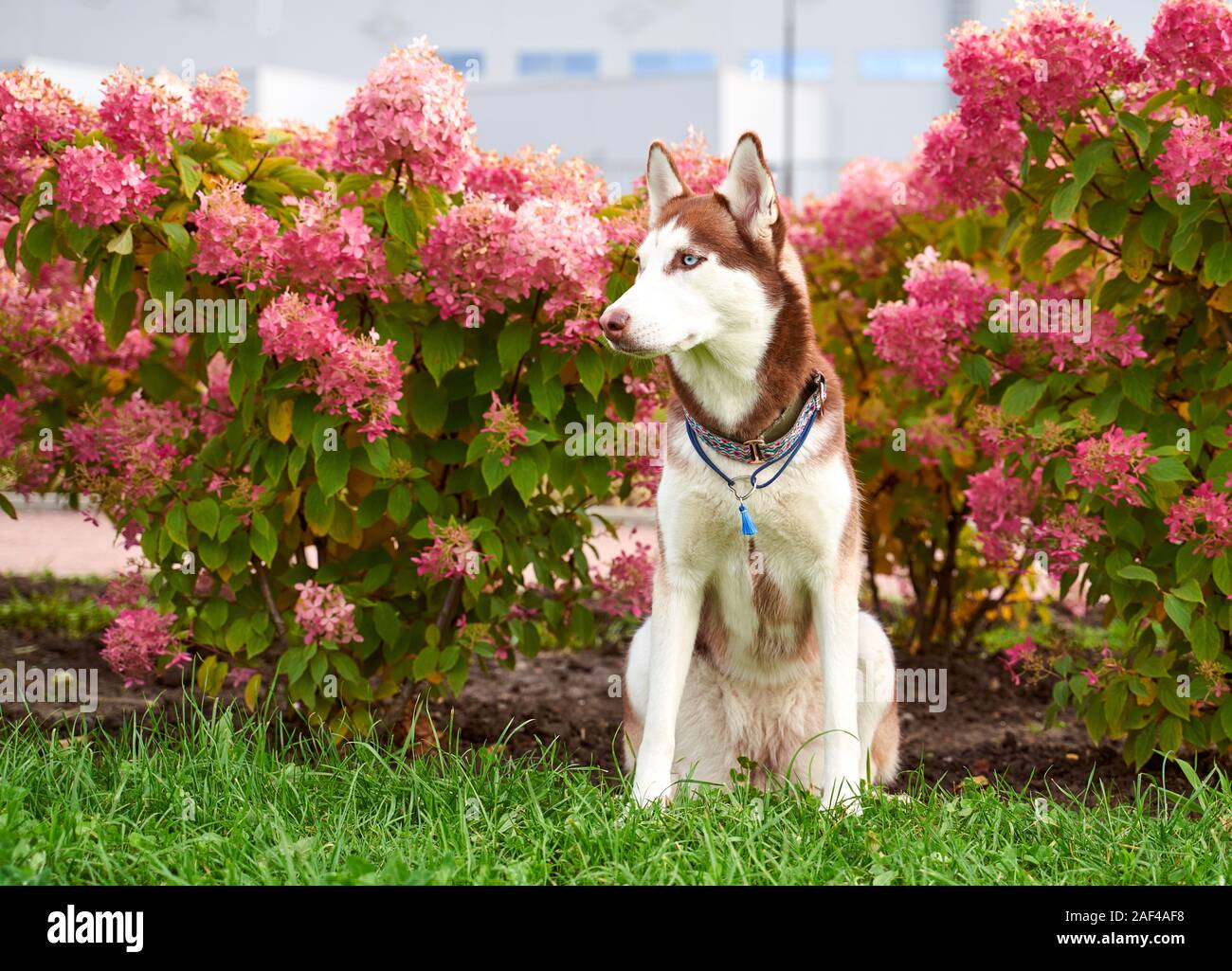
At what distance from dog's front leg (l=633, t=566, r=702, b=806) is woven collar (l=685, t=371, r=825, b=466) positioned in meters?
0.40

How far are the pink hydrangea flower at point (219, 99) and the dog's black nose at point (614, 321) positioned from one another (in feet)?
5.66

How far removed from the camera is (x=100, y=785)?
363 cm

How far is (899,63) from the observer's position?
2761cm

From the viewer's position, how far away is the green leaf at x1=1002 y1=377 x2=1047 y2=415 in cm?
410

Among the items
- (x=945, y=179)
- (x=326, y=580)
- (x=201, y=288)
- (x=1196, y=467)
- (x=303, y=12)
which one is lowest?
(x=326, y=580)

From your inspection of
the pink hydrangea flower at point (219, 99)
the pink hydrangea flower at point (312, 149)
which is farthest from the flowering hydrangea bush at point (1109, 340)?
the pink hydrangea flower at point (219, 99)

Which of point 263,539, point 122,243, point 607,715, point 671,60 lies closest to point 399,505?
point 263,539

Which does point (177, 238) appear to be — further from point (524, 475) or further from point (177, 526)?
point (524, 475)

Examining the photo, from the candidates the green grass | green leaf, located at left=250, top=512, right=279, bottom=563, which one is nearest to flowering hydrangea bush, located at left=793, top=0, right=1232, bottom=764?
the green grass

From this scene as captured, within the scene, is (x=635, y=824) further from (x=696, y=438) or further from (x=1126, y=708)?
(x=1126, y=708)

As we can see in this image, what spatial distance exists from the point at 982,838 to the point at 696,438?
1.31 metres

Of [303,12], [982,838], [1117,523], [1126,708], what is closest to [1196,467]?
[1117,523]

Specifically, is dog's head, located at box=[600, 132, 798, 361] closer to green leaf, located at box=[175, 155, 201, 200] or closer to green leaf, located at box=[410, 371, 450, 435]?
green leaf, located at box=[410, 371, 450, 435]

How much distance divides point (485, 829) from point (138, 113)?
239cm
